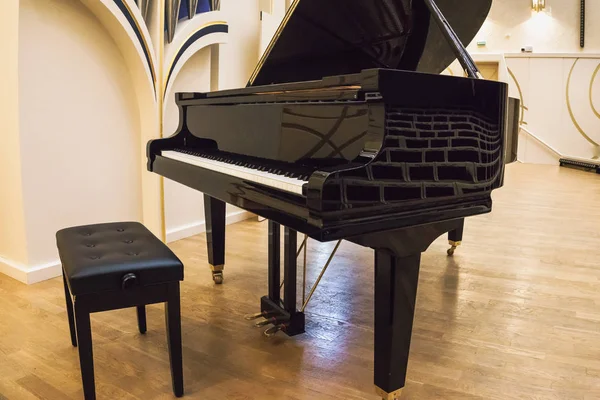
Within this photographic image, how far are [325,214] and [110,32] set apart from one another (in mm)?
2567

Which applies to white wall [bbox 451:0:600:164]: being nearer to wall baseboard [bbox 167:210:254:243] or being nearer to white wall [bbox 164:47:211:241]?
white wall [bbox 164:47:211:241]

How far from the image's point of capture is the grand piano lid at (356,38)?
7.24 feet

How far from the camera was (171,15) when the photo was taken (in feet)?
11.8

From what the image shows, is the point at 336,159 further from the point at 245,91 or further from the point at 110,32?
the point at 110,32

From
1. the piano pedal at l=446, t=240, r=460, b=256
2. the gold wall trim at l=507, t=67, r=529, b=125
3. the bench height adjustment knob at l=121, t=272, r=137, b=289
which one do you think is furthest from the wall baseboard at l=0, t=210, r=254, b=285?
the gold wall trim at l=507, t=67, r=529, b=125

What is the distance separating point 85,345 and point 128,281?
0.84 feet

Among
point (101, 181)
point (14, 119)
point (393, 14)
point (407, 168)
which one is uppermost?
point (393, 14)

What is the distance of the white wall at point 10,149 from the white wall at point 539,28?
10296 mm

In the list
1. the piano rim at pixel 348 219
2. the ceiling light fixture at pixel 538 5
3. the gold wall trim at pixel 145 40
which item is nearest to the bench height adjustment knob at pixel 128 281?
the piano rim at pixel 348 219

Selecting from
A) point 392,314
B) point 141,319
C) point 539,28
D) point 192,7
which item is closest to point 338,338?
point 392,314

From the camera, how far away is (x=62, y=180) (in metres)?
3.17

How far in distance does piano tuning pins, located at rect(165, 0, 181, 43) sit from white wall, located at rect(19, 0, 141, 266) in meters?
0.40

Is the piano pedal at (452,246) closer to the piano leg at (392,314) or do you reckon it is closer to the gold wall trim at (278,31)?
the gold wall trim at (278,31)

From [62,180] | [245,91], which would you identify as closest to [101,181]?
[62,180]
